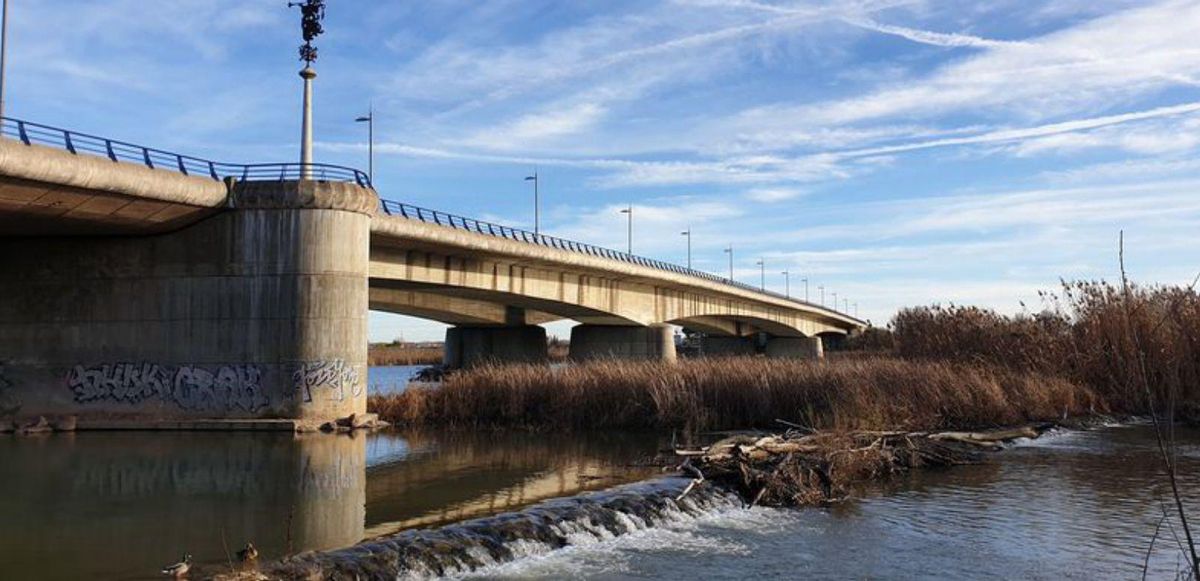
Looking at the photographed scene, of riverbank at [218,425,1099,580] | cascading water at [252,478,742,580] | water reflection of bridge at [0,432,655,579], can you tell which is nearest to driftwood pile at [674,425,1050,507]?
riverbank at [218,425,1099,580]

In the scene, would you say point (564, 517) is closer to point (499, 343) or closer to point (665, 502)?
point (665, 502)

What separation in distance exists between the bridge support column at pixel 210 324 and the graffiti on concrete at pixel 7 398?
0.04 m

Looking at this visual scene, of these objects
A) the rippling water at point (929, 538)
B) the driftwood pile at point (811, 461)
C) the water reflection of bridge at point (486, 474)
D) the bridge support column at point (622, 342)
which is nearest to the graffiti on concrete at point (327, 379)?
the water reflection of bridge at point (486, 474)

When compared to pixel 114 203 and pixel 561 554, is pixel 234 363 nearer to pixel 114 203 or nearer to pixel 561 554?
pixel 114 203

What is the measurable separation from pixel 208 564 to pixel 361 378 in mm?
20098

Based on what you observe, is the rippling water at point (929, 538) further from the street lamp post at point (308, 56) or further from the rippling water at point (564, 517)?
the street lamp post at point (308, 56)

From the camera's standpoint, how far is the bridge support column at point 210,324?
3078 cm

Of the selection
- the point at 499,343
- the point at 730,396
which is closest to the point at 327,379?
the point at 730,396

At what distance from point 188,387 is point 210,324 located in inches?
82.9

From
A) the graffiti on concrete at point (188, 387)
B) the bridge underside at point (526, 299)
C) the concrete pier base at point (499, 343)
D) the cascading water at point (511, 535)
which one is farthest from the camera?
the concrete pier base at point (499, 343)

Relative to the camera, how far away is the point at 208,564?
1205 centimetres

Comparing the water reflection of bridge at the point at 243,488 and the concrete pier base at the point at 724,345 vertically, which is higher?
the concrete pier base at the point at 724,345

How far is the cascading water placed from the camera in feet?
39.3

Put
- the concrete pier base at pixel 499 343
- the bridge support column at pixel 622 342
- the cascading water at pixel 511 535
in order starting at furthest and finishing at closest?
the concrete pier base at pixel 499 343 < the bridge support column at pixel 622 342 < the cascading water at pixel 511 535
